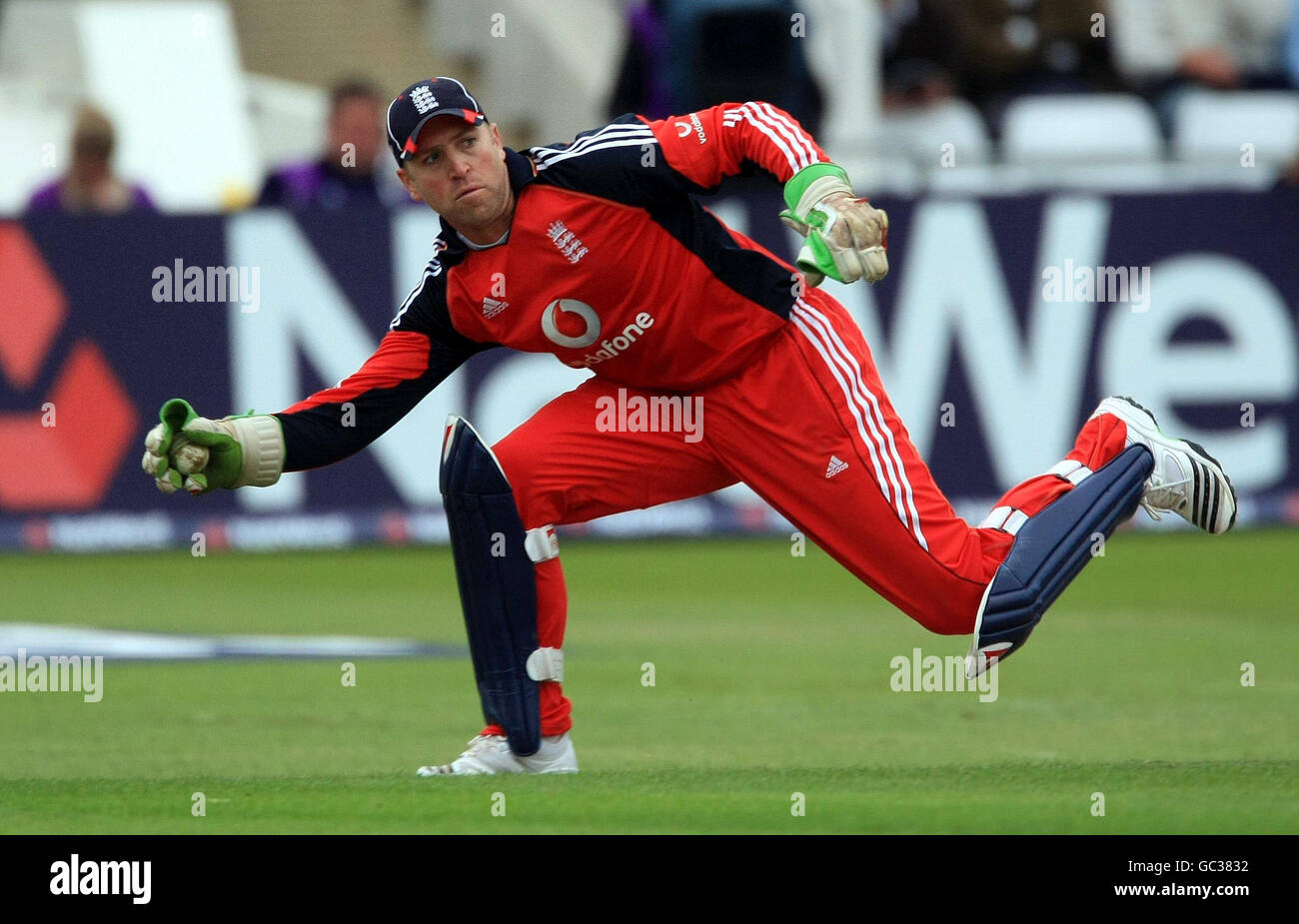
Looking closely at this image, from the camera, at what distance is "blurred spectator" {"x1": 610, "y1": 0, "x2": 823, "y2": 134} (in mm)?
14953

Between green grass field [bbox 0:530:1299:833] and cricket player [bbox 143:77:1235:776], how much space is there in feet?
1.86

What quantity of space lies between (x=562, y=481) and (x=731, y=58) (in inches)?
339

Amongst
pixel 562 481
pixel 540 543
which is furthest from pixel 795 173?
pixel 540 543

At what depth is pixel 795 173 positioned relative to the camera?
6.14m

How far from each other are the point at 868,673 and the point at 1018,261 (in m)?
4.45

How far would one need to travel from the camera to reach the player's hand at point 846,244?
5.71 m

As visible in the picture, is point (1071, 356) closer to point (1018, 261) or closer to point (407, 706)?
point (1018, 261)

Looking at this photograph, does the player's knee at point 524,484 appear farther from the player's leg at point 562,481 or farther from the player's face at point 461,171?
the player's face at point 461,171

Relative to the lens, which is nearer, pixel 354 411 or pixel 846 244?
pixel 846 244

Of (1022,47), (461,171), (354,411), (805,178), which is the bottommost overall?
(354,411)

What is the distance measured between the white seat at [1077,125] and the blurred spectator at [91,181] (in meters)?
6.70

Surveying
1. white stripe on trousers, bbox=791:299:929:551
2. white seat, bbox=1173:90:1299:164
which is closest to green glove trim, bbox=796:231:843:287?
white stripe on trousers, bbox=791:299:929:551

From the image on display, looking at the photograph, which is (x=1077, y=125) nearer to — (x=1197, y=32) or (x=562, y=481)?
(x=1197, y=32)

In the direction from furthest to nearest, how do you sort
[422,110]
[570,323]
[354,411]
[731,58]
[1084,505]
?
[731,58] → [1084,505] → [354,411] → [570,323] → [422,110]
